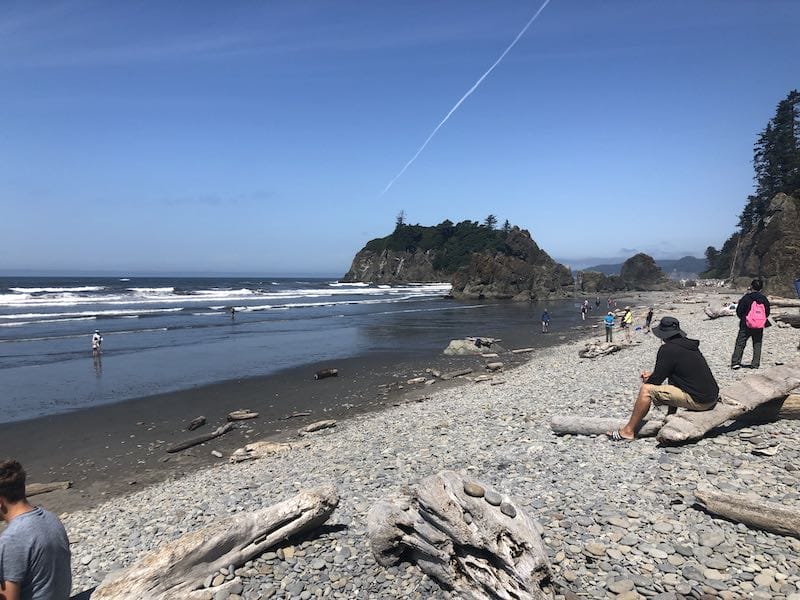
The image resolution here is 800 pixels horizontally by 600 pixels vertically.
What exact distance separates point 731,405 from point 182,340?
31.6 meters

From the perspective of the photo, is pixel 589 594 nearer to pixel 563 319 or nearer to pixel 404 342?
pixel 404 342

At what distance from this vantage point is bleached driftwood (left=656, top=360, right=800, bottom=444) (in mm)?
7145

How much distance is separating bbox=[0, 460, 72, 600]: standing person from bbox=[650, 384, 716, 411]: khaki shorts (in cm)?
776

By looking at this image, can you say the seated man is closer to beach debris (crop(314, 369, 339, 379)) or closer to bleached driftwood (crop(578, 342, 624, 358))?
bleached driftwood (crop(578, 342, 624, 358))

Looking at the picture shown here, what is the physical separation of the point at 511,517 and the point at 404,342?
27338mm

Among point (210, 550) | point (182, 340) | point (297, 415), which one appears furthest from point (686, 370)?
point (182, 340)

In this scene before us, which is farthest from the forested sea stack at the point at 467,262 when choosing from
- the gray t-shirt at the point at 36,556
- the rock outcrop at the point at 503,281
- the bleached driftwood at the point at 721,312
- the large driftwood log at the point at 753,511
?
the gray t-shirt at the point at 36,556

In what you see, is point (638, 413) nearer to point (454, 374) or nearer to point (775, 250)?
point (454, 374)

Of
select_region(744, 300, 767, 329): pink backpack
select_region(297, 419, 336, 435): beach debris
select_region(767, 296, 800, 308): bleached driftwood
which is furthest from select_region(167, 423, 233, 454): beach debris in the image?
select_region(767, 296, 800, 308): bleached driftwood

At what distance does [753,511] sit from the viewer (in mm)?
5062

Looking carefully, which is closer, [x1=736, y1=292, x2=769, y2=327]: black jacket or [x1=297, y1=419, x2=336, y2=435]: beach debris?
[x1=736, y1=292, x2=769, y2=327]: black jacket

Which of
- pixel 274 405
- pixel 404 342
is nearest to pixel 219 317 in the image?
pixel 404 342

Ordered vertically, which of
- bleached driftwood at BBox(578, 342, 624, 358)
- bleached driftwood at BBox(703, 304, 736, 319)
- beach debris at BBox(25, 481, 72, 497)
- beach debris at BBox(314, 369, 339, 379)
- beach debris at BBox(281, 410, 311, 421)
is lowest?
beach debris at BBox(281, 410, 311, 421)

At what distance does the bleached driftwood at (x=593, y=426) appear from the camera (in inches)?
311
